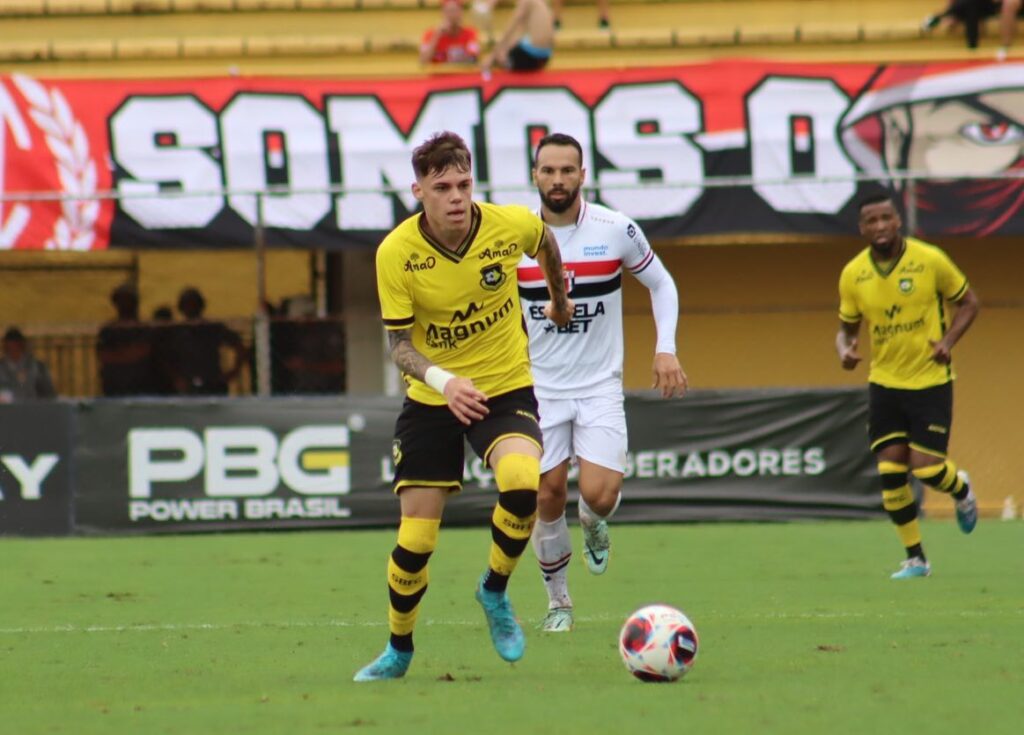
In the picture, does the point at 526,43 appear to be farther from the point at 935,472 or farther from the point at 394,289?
the point at 394,289

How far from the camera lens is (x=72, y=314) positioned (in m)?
21.5

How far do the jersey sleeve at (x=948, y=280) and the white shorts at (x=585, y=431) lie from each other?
3449mm

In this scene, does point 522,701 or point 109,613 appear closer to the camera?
point 522,701

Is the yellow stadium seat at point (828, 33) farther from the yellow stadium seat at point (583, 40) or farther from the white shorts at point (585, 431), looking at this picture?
the white shorts at point (585, 431)

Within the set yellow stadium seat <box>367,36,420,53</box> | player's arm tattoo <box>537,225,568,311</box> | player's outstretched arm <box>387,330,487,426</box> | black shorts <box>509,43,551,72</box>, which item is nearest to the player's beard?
player's arm tattoo <box>537,225,568,311</box>

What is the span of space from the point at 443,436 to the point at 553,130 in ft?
38.6

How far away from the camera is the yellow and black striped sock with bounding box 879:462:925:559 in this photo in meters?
11.5

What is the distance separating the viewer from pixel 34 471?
16.1 meters

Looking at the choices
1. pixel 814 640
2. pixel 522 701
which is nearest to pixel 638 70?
pixel 814 640

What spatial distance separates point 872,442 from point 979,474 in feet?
20.4

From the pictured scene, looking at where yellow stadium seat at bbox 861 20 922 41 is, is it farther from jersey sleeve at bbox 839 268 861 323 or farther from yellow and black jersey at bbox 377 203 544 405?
yellow and black jersey at bbox 377 203 544 405

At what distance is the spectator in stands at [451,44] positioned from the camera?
64.0ft

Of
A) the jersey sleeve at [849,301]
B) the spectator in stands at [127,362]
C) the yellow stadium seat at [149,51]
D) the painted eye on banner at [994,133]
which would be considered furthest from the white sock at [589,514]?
the yellow stadium seat at [149,51]

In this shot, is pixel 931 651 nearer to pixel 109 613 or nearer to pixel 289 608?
pixel 289 608
